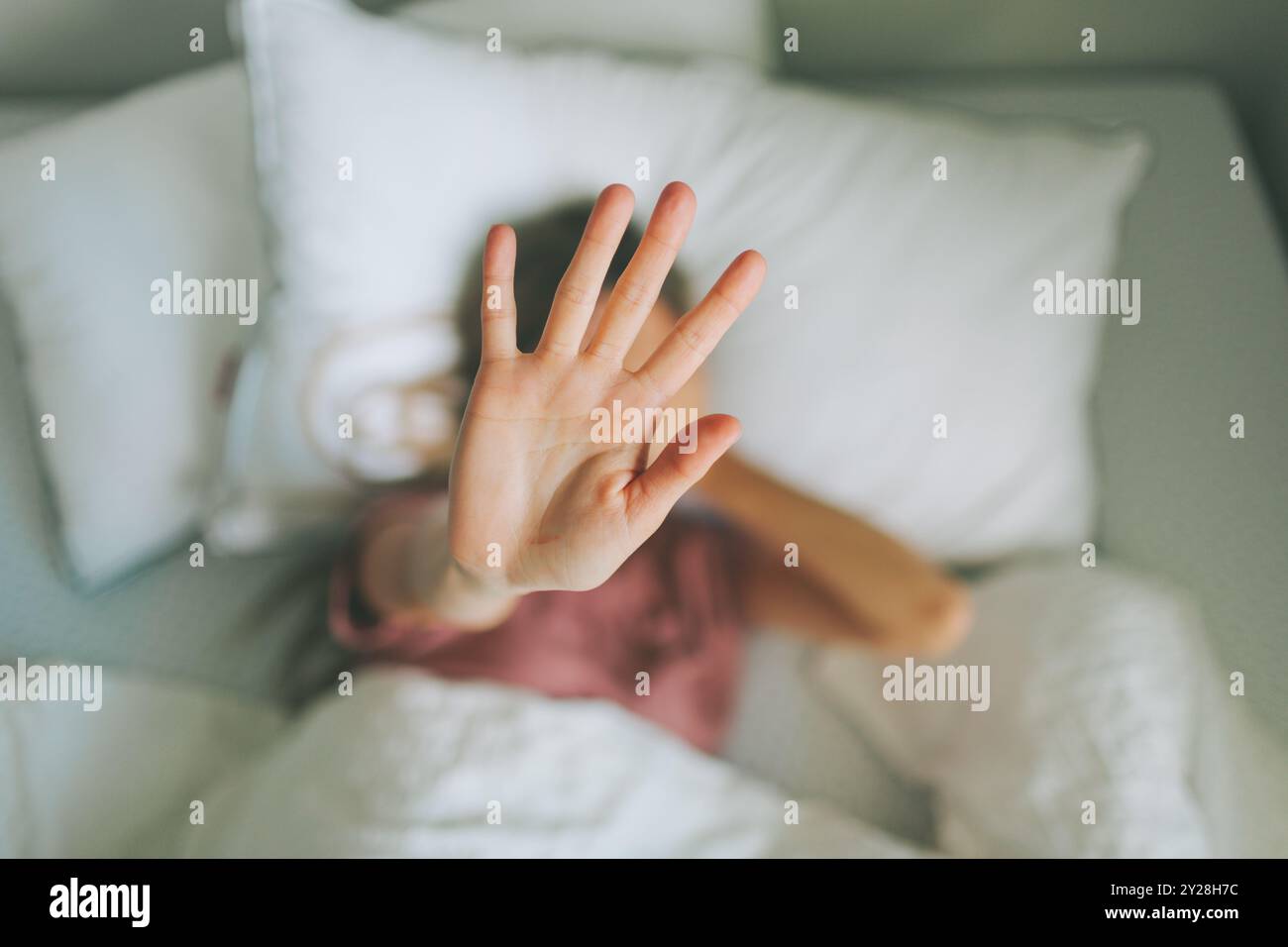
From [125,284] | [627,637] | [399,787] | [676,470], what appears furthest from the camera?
[627,637]

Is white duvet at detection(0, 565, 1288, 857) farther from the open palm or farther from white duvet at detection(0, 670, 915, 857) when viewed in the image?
the open palm

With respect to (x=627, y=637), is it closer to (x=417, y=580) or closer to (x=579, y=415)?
(x=417, y=580)

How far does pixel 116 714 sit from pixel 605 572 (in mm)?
446

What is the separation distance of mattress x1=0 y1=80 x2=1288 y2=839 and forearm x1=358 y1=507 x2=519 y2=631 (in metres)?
0.09

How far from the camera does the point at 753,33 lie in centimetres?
78

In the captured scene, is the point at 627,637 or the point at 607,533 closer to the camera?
the point at 607,533

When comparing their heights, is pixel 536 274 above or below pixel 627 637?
above

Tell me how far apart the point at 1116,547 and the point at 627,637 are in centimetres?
45

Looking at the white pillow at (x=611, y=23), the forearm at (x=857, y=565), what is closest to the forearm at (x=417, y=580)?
the forearm at (x=857, y=565)

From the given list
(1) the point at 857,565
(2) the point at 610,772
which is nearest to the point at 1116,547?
(1) the point at 857,565

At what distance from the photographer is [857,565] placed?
0.78 metres

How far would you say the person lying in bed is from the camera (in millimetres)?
467
